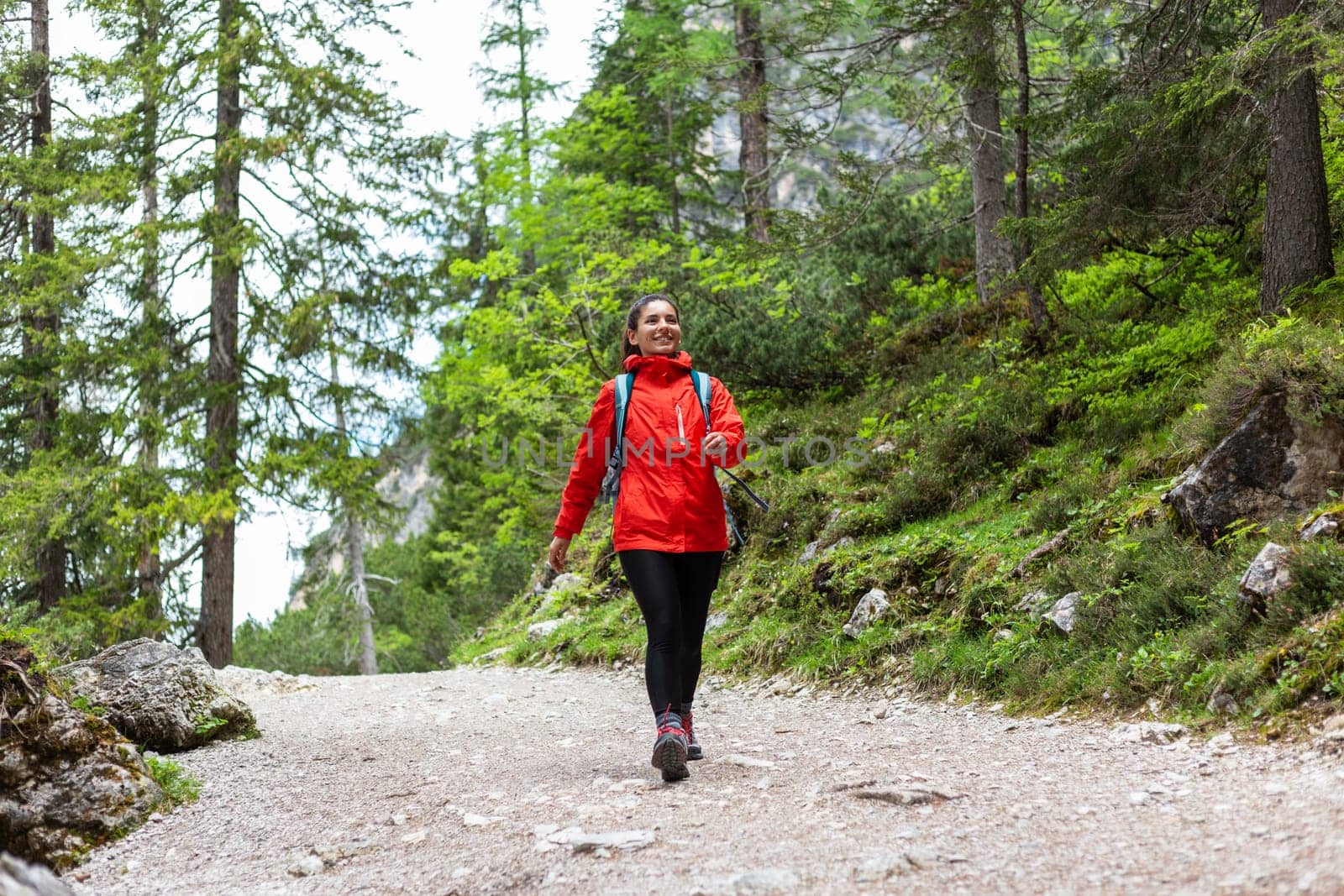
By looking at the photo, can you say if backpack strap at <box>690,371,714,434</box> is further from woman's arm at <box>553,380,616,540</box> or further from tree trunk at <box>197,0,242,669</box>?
tree trunk at <box>197,0,242,669</box>

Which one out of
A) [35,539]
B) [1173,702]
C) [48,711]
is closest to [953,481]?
[1173,702]

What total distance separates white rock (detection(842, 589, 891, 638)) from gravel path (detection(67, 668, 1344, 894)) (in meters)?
1.07

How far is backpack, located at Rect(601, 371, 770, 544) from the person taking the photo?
4473mm

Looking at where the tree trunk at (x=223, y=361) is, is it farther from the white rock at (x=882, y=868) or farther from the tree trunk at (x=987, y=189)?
the white rock at (x=882, y=868)

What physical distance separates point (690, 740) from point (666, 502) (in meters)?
1.20

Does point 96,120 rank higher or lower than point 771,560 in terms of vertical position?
higher

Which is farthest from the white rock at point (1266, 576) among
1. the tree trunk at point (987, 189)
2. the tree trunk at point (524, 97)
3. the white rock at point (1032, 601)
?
the tree trunk at point (524, 97)

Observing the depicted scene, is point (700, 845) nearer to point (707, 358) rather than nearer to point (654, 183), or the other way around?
point (707, 358)

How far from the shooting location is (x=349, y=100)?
13680mm

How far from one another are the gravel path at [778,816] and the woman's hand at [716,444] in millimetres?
1431

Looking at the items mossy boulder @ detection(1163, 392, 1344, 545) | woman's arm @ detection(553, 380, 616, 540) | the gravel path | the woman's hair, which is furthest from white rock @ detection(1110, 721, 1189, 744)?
the woman's hair

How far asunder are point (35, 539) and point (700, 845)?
12.2 meters

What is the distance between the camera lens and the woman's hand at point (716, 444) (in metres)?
4.30

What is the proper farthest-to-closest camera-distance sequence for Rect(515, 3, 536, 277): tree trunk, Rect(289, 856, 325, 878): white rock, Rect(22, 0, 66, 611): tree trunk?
Rect(515, 3, 536, 277): tree trunk
Rect(22, 0, 66, 611): tree trunk
Rect(289, 856, 325, 878): white rock
